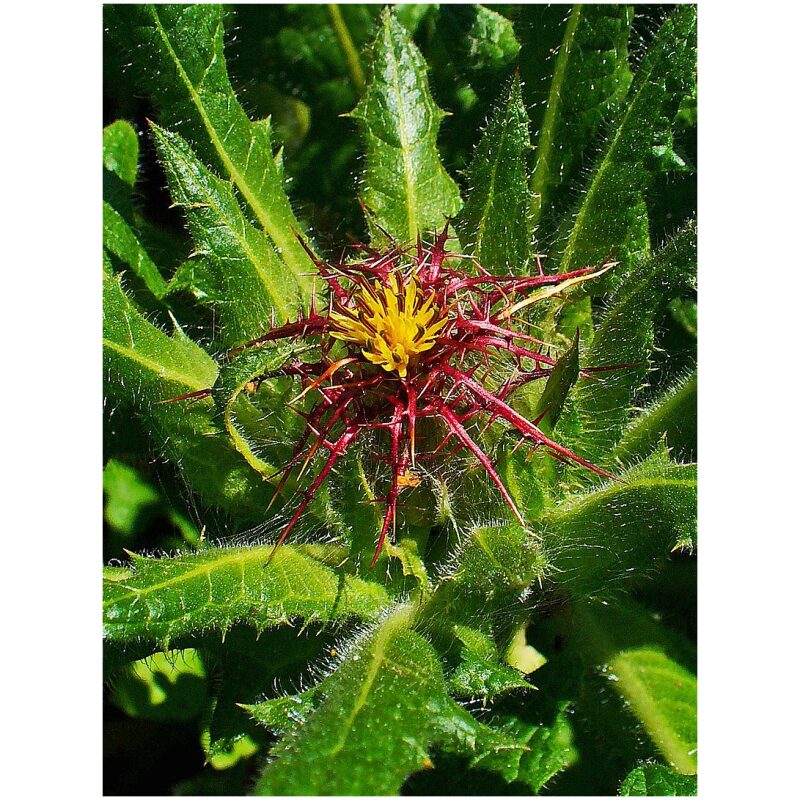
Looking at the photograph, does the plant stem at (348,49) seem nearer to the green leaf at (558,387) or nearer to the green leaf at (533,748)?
the green leaf at (558,387)

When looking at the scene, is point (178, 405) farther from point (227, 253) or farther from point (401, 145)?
point (401, 145)

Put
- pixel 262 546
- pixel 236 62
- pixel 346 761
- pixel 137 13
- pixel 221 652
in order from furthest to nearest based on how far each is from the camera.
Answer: pixel 236 62 < pixel 137 13 < pixel 221 652 < pixel 262 546 < pixel 346 761

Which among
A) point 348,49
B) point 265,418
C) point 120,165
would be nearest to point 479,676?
point 265,418

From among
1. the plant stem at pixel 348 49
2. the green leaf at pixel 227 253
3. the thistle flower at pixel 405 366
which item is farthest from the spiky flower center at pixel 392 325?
the plant stem at pixel 348 49

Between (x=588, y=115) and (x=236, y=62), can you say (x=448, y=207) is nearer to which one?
(x=588, y=115)

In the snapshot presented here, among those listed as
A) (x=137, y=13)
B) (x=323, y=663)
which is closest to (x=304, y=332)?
(x=323, y=663)
